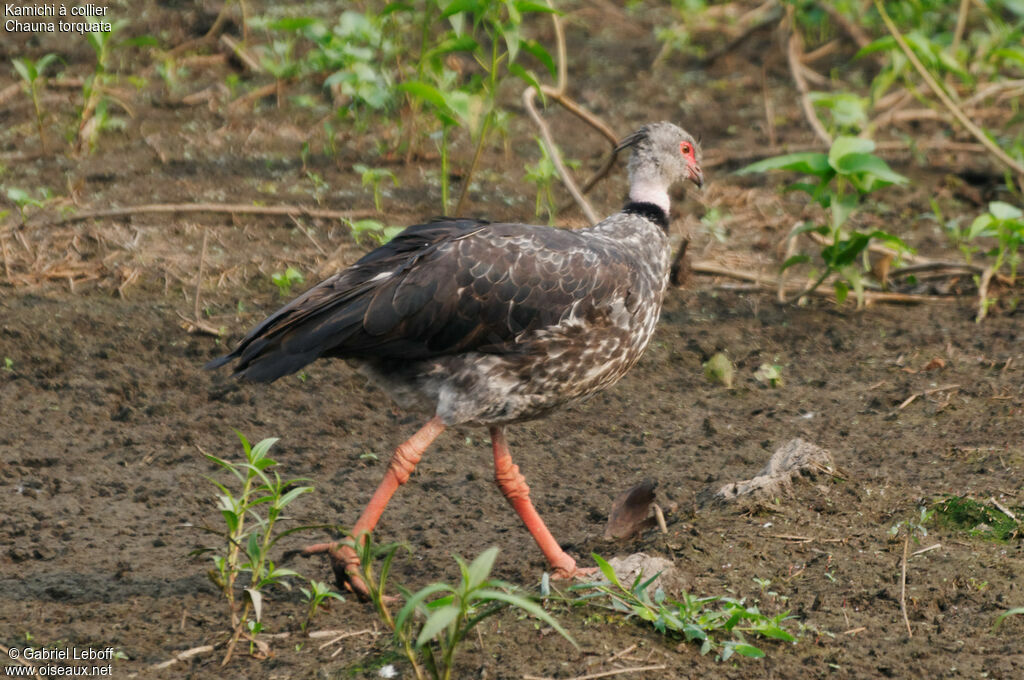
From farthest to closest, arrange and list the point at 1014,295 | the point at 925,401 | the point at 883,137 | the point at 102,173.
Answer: the point at 883,137
the point at 102,173
the point at 1014,295
the point at 925,401

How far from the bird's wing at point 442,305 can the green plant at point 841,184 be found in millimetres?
1719

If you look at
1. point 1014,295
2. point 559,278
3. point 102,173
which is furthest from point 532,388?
point 102,173

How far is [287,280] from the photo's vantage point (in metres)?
5.99

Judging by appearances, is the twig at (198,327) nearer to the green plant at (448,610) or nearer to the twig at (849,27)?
the green plant at (448,610)

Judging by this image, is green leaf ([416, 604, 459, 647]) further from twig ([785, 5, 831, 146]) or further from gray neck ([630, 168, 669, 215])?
twig ([785, 5, 831, 146])

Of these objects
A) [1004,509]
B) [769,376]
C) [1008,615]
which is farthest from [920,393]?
[1008,615]

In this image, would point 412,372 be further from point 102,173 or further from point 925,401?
point 102,173

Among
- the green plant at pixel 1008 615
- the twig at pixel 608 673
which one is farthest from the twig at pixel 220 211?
the green plant at pixel 1008 615

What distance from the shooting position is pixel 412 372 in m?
4.17

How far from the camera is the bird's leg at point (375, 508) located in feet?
12.7

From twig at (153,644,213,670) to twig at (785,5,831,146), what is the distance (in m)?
4.93

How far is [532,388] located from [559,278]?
0.39 metres

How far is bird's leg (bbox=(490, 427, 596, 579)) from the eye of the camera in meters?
4.05

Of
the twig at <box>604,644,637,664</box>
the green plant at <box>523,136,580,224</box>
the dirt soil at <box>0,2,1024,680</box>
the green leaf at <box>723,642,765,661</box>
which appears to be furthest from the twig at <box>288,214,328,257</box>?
the green leaf at <box>723,642,765,661</box>
